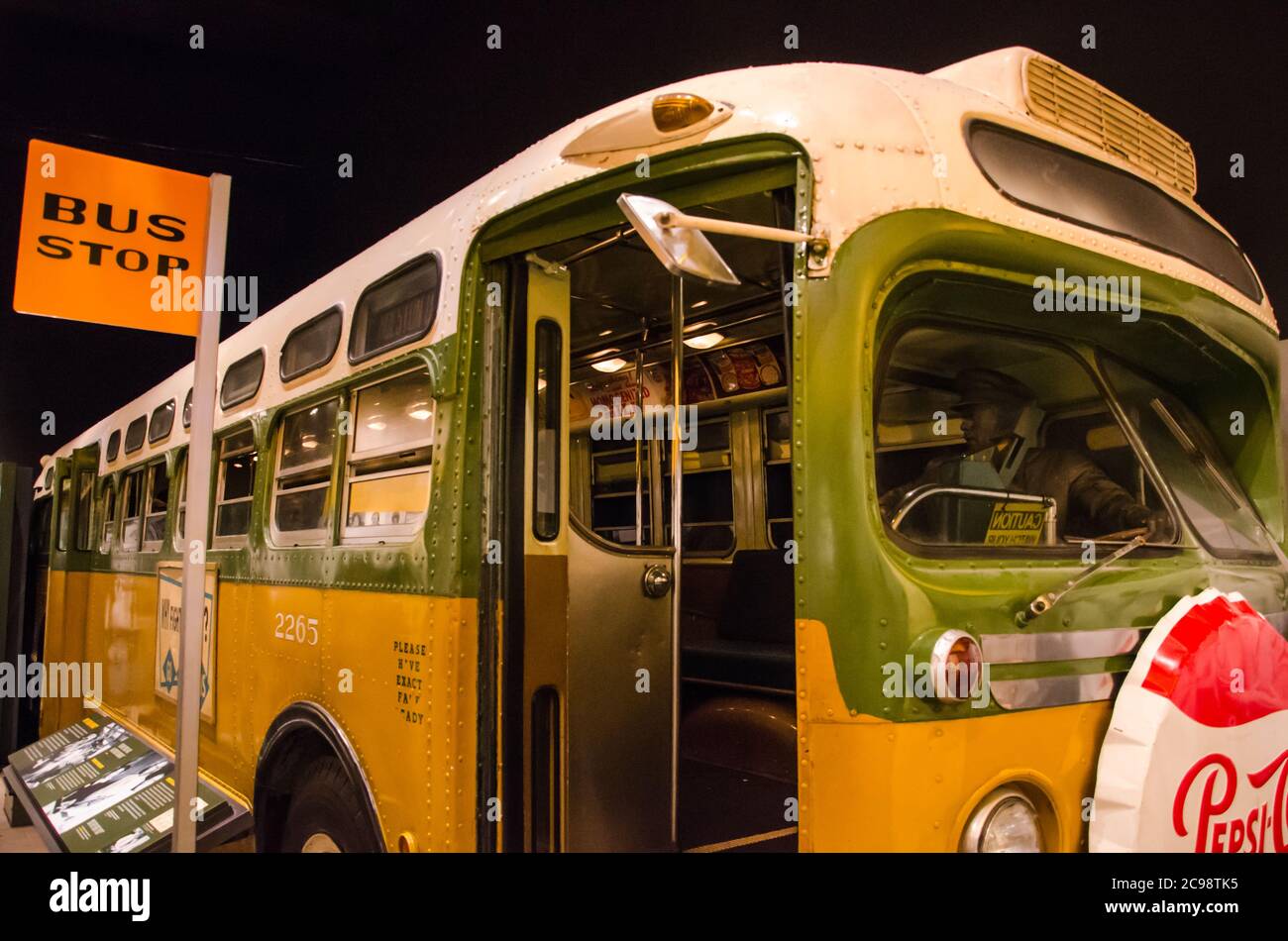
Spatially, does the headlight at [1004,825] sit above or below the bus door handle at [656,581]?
below

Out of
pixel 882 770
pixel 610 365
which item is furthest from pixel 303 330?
pixel 882 770

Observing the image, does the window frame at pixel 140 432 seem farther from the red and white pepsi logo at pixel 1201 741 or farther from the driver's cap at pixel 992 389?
the red and white pepsi logo at pixel 1201 741

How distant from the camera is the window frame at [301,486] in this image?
352cm

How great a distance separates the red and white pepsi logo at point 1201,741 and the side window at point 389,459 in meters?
2.16

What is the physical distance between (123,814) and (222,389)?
231 cm

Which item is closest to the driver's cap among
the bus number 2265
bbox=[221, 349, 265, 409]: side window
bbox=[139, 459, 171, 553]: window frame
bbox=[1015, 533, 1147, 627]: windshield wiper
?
bbox=[1015, 533, 1147, 627]: windshield wiper

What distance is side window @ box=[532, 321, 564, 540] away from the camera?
2.81 m

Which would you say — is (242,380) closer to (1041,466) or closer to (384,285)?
(384,285)

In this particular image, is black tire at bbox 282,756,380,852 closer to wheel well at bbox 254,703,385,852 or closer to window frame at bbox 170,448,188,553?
wheel well at bbox 254,703,385,852

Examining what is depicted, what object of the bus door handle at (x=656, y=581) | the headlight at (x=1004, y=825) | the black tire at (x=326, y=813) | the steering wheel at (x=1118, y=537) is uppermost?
the steering wheel at (x=1118, y=537)

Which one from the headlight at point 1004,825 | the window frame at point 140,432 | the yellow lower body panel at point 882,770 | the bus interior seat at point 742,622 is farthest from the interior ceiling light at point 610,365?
the window frame at point 140,432

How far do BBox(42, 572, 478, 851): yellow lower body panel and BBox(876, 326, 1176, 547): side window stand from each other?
1555mm

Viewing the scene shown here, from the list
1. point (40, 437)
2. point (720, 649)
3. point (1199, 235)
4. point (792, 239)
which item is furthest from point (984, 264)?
point (40, 437)

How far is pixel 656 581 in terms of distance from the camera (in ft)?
10.3
